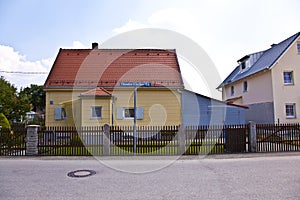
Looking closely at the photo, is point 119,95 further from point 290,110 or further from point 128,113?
point 290,110

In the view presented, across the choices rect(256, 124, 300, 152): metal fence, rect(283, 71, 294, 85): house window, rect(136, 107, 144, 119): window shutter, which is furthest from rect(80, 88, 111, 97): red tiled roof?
rect(283, 71, 294, 85): house window

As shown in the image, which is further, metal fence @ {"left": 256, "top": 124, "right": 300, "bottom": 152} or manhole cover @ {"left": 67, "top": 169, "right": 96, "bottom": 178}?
metal fence @ {"left": 256, "top": 124, "right": 300, "bottom": 152}

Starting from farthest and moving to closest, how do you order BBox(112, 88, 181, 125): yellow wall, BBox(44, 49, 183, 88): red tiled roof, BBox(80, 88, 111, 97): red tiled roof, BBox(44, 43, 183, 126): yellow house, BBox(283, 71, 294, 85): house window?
1. BBox(283, 71, 294, 85): house window
2. BBox(44, 49, 183, 88): red tiled roof
3. BBox(112, 88, 181, 125): yellow wall
4. BBox(44, 43, 183, 126): yellow house
5. BBox(80, 88, 111, 97): red tiled roof

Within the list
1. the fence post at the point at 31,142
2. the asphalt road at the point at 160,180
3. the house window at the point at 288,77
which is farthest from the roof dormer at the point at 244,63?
the fence post at the point at 31,142

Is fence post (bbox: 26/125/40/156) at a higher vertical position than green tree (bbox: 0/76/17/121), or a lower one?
lower

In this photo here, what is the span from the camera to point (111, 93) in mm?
19594

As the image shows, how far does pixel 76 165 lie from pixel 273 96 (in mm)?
18781

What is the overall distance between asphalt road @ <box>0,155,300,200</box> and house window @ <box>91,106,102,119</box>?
26.7ft

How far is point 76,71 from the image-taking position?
21.4m

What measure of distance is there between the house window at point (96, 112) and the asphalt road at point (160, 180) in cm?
814

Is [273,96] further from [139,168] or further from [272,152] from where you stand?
[139,168]

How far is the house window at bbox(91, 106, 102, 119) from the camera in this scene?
18.0 metres

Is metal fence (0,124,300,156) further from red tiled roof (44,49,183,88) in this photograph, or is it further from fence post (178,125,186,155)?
red tiled roof (44,49,183,88)

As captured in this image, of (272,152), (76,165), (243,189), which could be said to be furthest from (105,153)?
(272,152)
